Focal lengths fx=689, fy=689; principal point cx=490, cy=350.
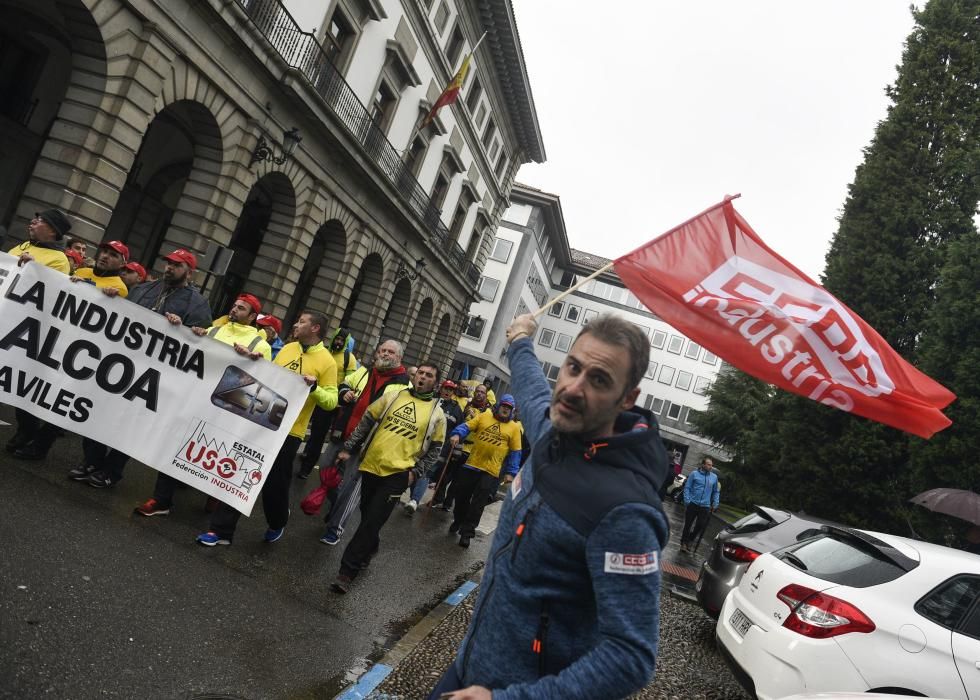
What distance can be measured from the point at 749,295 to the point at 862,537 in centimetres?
213

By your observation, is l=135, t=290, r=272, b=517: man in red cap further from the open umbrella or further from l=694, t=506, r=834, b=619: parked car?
the open umbrella

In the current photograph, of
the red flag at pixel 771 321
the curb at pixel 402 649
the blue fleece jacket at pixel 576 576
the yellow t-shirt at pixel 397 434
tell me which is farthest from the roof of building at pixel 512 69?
the blue fleece jacket at pixel 576 576

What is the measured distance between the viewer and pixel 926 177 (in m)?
19.4

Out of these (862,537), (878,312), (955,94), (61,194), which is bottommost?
(862,537)

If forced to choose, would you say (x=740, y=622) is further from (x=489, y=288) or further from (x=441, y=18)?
(x=489, y=288)

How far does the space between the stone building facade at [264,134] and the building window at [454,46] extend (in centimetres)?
10

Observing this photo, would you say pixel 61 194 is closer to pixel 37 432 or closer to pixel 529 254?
pixel 37 432

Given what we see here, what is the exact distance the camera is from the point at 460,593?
21.5ft

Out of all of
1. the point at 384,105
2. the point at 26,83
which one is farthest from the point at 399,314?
the point at 26,83

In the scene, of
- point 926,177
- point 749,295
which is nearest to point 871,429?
point 926,177

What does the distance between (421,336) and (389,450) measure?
25.5 metres

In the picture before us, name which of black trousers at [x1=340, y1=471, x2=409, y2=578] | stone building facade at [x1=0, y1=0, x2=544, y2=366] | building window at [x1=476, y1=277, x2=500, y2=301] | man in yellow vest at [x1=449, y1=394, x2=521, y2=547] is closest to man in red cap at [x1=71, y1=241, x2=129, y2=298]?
black trousers at [x1=340, y1=471, x2=409, y2=578]

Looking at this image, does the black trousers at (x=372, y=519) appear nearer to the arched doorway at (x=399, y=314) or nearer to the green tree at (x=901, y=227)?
the green tree at (x=901, y=227)

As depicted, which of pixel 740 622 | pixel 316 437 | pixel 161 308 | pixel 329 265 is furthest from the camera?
pixel 329 265
